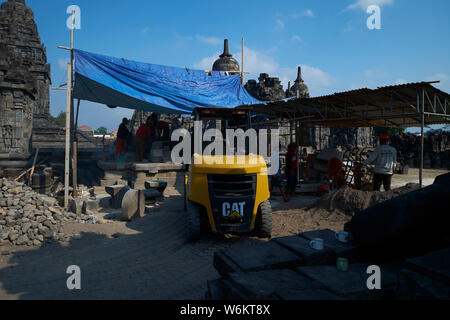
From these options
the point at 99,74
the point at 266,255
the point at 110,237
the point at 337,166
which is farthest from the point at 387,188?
the point at 99,74

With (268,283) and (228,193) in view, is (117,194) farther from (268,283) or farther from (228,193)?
(268,283)

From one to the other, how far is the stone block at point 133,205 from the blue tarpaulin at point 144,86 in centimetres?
410

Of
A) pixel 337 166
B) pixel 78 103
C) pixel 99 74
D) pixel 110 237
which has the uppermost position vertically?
pixel 99 74

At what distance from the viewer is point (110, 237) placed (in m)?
5.45

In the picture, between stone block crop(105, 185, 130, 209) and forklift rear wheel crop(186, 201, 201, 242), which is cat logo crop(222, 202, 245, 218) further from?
stone block crop(105, 185, 130, 209)

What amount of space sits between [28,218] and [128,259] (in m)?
2.55

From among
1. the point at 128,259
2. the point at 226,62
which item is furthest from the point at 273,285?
the point at 226,62

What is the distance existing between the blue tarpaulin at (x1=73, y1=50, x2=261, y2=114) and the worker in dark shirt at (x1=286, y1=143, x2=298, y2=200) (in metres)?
4.37

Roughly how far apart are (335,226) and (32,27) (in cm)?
3052

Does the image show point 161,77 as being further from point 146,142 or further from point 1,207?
point 1,207

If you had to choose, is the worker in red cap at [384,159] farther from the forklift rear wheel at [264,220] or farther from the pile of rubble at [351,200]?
the forklift rear wheel at [264,220]

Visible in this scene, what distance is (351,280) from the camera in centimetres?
216

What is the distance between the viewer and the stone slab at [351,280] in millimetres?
2008

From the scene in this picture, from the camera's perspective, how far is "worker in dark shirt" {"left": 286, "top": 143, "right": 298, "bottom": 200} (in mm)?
7977
